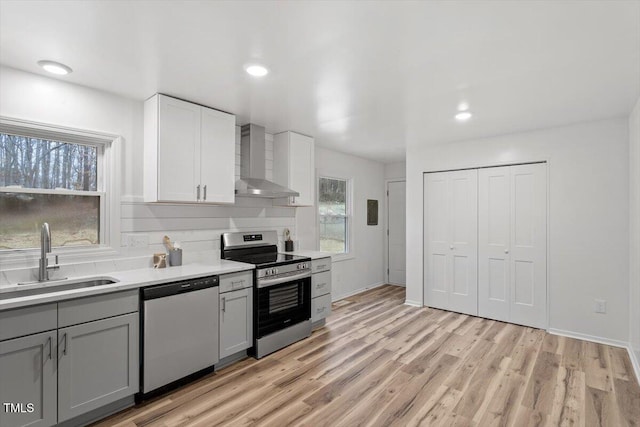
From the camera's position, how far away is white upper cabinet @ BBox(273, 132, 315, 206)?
156 inches

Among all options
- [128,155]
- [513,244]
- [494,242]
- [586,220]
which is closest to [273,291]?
[128,155]

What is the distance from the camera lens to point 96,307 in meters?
2.09

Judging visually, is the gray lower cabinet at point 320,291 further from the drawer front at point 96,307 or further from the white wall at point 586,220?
the white wall at point 586,220

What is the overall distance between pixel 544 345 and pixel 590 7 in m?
3.20

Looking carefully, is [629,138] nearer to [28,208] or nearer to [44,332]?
[44,332]

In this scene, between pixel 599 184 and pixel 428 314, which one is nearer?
pixel 599 184

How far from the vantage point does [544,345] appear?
11.2 ft

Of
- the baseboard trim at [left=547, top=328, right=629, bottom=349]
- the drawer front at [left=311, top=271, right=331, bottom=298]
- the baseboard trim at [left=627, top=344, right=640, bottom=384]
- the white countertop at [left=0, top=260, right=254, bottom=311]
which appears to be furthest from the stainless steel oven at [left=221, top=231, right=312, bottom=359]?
the baseboard trim at [left=627, top=344, right=640, bottom=384]

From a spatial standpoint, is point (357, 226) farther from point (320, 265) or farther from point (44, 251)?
point (44, 251)

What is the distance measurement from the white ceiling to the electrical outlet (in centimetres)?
124

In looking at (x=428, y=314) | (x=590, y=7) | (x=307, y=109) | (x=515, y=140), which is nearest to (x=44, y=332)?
(x=307, y=109)

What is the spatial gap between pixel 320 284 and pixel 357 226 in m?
1.89

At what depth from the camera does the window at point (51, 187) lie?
2332 millimetres

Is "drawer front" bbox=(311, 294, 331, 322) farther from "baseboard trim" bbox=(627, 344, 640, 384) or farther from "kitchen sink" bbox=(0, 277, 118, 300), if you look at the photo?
"baseboard trim" bbox=(627, 344, 640, 384)
